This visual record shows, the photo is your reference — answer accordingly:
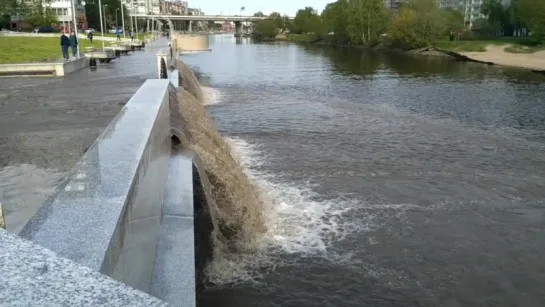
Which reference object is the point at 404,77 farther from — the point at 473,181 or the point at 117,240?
the point at 117,240

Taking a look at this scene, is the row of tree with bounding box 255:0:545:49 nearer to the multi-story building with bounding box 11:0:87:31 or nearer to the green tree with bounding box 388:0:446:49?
the green tree with bounding box 388:0:446:49

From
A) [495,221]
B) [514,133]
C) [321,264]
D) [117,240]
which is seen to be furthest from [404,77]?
[117,240]

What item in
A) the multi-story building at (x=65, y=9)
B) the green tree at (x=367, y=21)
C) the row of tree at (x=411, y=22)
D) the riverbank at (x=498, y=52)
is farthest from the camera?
the multi-story building at (x=65, y=9)

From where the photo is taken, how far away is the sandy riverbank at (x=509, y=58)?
4189cm

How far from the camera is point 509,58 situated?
156 ft

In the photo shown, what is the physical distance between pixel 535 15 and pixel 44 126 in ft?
198

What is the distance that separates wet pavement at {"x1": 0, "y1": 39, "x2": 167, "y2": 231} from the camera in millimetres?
6629

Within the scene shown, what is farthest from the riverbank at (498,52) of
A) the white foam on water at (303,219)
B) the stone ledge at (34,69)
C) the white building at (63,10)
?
the white building at (63,10)

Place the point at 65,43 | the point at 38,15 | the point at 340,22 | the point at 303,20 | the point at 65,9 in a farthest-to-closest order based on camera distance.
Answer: the point at 303,20 < the point at 65,9 < the point at 340,22 < the point at 38,15 < the point at 65,43

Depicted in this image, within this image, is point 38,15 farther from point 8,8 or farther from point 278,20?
point 278,20

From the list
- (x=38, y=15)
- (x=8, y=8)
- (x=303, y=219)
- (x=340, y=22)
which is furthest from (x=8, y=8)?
(x=303, y=219)

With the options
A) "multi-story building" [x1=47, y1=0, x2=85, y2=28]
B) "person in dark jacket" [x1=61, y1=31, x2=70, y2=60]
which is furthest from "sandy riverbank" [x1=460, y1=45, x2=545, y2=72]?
"multi-story building" [x1=47, y1=0, x2=85, y2=28]

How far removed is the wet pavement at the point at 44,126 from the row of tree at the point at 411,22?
165 feet

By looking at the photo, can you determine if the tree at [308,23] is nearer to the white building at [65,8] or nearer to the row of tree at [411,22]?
the row of tree at [411,22]
